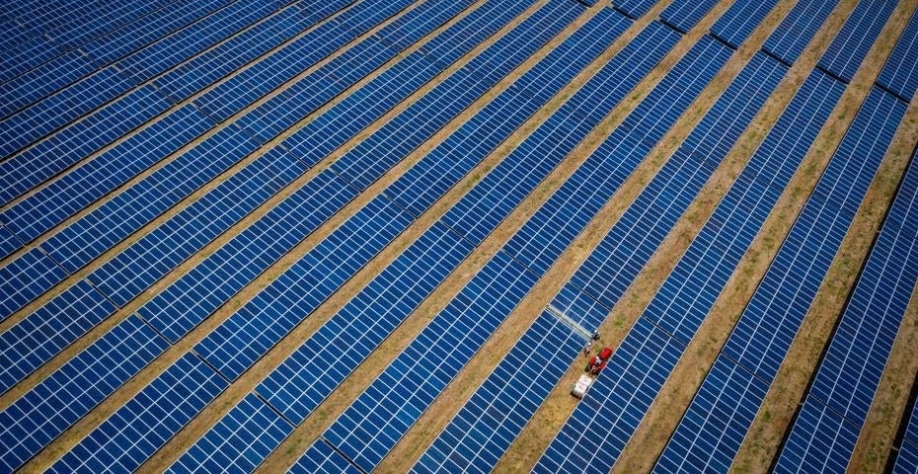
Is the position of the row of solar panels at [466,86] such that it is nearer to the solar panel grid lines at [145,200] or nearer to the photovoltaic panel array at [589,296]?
the solar panel grid lines at [145,200]

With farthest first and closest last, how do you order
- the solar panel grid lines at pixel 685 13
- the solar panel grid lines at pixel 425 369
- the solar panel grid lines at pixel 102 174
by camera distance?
the solar panel grid lines at pixel 685 13, the solar panel grid lines at pixel 102 174, the solar panel grid lines at pixel 425 369

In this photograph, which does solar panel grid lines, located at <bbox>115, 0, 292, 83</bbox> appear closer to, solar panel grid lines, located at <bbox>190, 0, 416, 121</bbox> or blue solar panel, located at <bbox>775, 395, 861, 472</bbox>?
solar panel grid lines, located at <bbox>190, 0, 416, 121</bbox>

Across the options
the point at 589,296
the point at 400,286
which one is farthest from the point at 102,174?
the point at 589,296

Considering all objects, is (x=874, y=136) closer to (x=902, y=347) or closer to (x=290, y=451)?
(x=902, y=347)

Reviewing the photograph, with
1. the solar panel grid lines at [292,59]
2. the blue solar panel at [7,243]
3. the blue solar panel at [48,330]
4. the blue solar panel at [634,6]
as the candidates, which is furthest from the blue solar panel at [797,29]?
the blue solar panel at [7,243]

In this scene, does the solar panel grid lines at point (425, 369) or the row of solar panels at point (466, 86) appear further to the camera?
the row of solar panels at point (466, 86)

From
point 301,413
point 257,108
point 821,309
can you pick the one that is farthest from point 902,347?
point 257,108

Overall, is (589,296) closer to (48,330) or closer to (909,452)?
(909,452)

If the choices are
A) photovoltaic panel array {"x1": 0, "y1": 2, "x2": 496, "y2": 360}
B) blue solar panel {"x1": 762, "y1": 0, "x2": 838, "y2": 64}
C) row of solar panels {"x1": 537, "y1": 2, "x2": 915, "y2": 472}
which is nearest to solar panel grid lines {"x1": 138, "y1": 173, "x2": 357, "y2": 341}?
photovoltaic panel array {"x1": 0, "y1": 2, "x2": 496, "y2": 360}
